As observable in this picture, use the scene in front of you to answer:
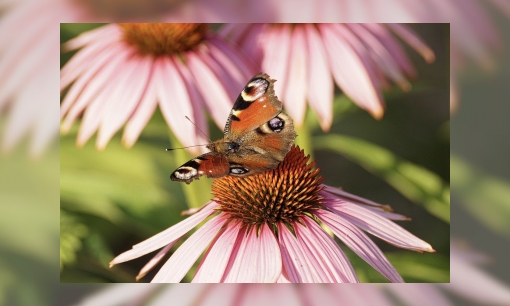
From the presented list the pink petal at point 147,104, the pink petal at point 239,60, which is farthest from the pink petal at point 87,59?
the pink petal at point 239,60

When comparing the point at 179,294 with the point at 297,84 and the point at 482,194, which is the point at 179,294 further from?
the point at 482,194

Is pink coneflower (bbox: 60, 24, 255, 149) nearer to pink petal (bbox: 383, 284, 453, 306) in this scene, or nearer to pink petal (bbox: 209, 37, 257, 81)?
pink petal (bbox: 209, 37, 257, 81)

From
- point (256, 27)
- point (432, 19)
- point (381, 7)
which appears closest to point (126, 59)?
point (256, 27)

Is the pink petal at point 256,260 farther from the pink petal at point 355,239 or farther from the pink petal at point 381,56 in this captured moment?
the pink petal at point 381,56

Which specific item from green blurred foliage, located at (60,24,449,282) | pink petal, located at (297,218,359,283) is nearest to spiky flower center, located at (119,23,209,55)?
green blurred foliage, located at (60,24,449,282)

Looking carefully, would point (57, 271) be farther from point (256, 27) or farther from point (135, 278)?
point (256, 27)

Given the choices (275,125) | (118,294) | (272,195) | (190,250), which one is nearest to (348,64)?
(275,125)
